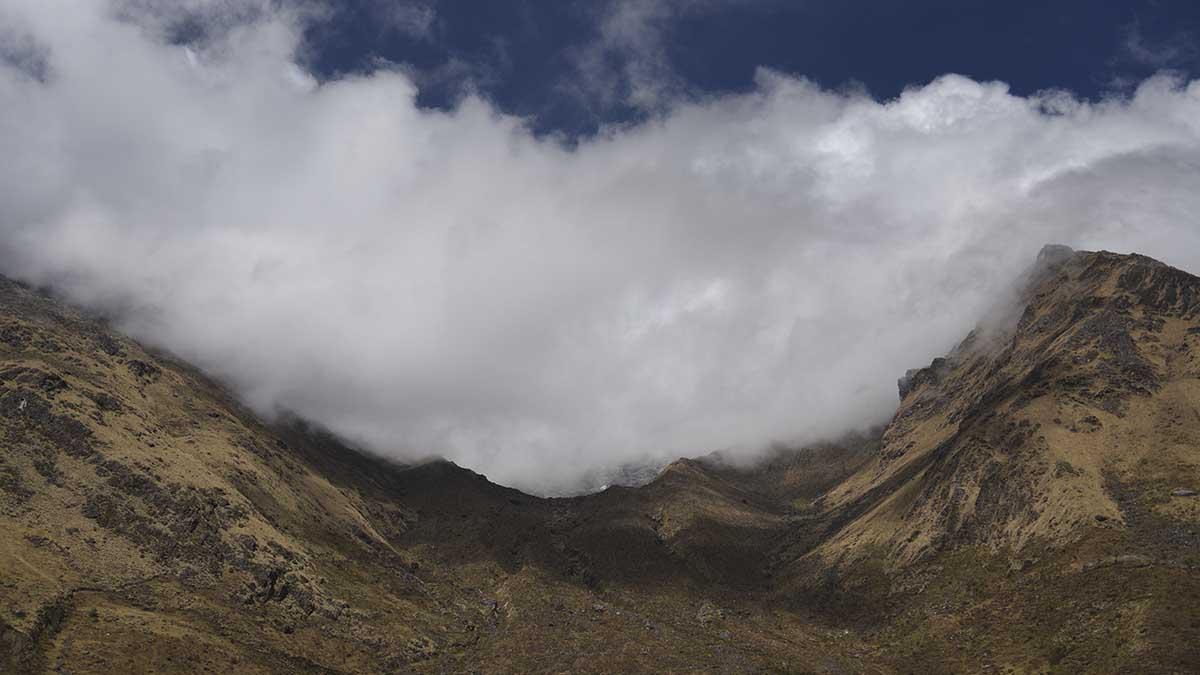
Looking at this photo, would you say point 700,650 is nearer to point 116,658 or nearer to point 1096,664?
point 1096,664

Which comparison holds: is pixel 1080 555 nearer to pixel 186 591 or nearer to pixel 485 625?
pixel 485 625

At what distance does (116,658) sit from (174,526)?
50.1m

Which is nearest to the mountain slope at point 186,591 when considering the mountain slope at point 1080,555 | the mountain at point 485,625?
the mountain at point 485,625

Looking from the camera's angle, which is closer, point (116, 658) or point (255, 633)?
point (116, 658)

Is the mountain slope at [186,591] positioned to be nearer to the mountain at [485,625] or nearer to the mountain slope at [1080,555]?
the mountain at [485,625]

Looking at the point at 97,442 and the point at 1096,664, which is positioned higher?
the point at 97,442

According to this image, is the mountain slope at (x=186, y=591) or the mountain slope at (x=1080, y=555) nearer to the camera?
the mountain slope at (x=186, y=591)

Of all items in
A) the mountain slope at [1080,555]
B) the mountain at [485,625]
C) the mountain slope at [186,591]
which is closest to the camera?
the mountain slope at [186,591]

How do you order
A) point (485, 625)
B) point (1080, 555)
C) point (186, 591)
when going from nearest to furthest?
point (186, 591) < point (1080, 555) < point (485, 625)

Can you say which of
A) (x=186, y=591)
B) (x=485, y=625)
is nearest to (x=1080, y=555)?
(x=485, y=625)

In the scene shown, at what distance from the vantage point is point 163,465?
185250 millimetres

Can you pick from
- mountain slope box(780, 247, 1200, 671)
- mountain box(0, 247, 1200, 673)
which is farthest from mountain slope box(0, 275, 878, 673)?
mountain slope box(780, 247, 1200, 671)

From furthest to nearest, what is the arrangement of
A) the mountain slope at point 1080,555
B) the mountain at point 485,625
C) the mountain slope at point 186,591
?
the mountain slope at point 1080,555 → the mountain at point 485,625 → the mountain slope at point 186,591

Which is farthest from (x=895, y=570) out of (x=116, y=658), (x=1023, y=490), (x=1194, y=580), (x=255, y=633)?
(x=116, y=658)
